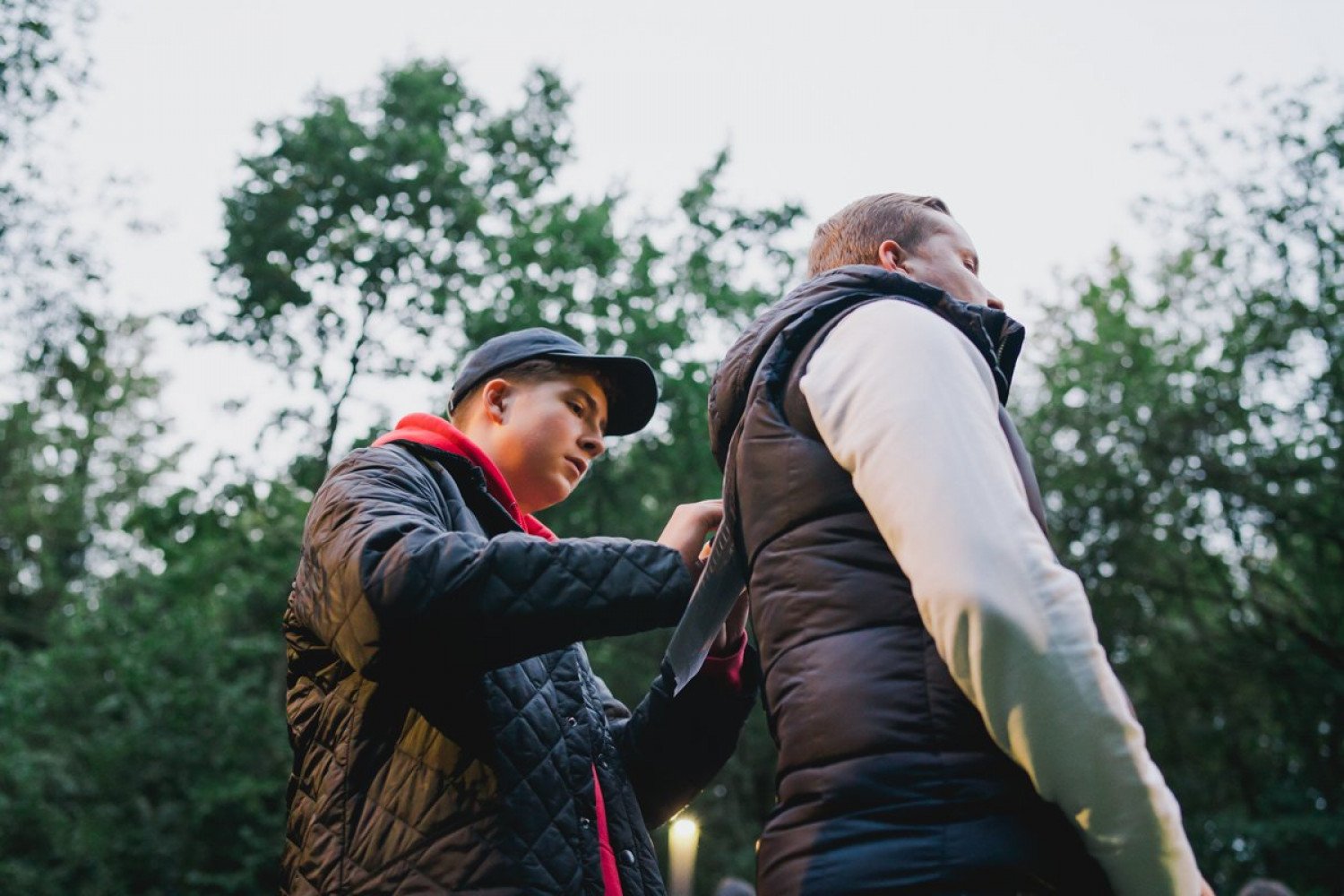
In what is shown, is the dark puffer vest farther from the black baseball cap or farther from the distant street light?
the distant street light

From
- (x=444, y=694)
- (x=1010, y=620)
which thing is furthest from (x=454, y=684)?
(x=1010, y=620)

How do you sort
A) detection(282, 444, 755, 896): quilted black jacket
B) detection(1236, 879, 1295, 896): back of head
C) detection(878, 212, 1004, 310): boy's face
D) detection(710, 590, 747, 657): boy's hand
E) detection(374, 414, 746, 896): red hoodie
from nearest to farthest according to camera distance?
detection(282, 444, 755, 896): quilted black jacket, detection(878, 212, 1004, 310): boy's face, detection(710, 590, 747, 657): boy's hand, detection(374, 414, 746, 896): red hoodie, detection(1236, 879, 1295, 896): back of head

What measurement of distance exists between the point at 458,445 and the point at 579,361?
396 millimetres

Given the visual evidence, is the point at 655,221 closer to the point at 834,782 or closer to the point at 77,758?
the point at 77,758

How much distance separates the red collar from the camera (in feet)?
8.32

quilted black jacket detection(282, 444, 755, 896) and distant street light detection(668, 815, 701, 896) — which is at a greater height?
quilted black jacket detection(282, 444, 755, 896)

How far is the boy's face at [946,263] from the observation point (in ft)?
7.10

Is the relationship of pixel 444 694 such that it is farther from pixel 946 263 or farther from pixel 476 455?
pixel 946 263

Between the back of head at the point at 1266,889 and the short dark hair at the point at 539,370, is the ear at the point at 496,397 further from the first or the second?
the back of head at the point at 1266,889

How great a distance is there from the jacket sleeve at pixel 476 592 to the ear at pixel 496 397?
2.56 ft

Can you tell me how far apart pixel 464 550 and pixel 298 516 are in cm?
1445

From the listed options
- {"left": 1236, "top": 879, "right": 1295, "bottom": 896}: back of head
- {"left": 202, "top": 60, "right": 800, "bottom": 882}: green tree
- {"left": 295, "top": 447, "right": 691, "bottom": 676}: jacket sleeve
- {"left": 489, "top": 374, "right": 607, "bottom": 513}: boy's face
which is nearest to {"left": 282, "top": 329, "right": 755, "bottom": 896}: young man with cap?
{"left": 295, "top": 447, "right": 691, "bottom": 676}: jacket sleeve

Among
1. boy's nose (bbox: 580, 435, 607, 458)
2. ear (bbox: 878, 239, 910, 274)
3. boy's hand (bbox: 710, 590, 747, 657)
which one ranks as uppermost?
ear (bbox: 878, 239, 910, 274)

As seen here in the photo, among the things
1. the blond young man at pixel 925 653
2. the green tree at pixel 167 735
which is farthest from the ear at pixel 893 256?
the green tree at pixel 167 735
